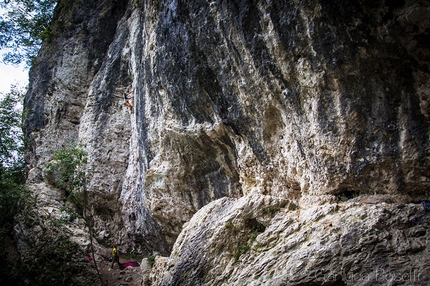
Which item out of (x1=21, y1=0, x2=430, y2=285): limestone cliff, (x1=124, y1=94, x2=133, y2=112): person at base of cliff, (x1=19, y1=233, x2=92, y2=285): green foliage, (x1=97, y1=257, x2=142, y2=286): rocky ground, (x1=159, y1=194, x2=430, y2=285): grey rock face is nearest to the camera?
(x1=159, y1=194, x2=430, y2=285): grey rock face

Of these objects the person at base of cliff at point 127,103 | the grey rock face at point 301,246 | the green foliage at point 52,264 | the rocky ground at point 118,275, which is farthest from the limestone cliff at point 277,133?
the person at base of cliff at point 127,103

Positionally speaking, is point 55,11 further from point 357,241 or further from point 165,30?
point 357,241

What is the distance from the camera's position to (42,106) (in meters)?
17.8

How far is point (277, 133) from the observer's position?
833 cm

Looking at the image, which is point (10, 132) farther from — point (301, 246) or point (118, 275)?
point (301, 246)

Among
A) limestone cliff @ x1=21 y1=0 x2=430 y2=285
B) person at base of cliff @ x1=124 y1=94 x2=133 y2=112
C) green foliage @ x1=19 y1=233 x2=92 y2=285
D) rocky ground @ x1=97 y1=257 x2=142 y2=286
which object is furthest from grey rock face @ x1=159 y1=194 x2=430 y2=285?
person at base of cliff @ x1=124 y1=94 x2=133 y2=112

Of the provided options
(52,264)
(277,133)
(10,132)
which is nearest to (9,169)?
(10,132)

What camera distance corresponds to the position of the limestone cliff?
569cm

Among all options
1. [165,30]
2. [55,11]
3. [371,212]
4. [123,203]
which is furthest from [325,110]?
[55,11]

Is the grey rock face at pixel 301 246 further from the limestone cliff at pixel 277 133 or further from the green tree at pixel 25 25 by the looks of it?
the green tree at pixel 25 25

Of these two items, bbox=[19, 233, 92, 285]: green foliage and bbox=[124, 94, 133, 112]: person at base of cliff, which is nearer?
bbox=[19, 233, 92, 285]: green foliage

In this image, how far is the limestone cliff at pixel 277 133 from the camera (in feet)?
18.7

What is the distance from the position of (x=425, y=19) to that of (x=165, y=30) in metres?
7.07

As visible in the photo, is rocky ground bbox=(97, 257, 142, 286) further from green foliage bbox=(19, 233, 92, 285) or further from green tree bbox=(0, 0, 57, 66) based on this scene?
green tree bbox=(0, 0, 57, 66)
